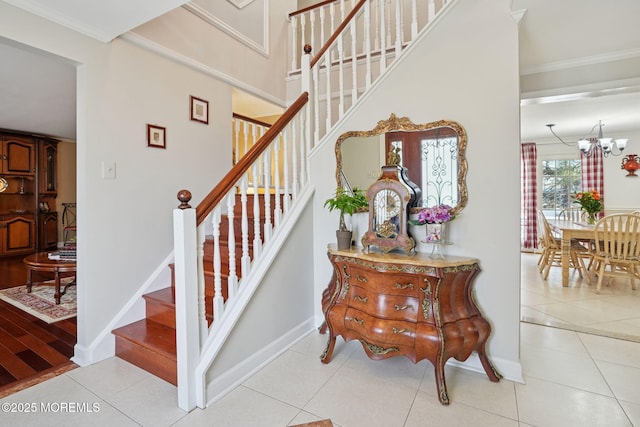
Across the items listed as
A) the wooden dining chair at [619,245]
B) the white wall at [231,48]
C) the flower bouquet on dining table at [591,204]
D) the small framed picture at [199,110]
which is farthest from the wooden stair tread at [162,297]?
the flower bouquet on dining table at [591,204]

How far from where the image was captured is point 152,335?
2.17 meters

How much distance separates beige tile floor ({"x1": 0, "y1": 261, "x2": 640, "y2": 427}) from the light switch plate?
130cm

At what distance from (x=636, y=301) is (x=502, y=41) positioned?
339 cm

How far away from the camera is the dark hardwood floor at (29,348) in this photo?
197 centimetres

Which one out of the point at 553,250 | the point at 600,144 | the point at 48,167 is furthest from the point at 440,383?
the point at 48,167

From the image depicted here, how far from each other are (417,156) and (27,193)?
24.7 ft

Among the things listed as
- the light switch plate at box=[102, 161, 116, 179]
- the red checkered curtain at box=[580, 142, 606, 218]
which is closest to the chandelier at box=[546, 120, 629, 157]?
the red checkered curtain at box=[580, 142, 606, 218]

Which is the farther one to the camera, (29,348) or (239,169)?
(29,348)

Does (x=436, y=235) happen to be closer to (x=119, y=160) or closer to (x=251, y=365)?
(x=251, y=365)

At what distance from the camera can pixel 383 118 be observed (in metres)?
2.35

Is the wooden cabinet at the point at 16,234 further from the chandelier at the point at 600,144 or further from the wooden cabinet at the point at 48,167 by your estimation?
the chandelier at the point at 600,144

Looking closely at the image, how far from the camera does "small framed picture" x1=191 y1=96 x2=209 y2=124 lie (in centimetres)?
285

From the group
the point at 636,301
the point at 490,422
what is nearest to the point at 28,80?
the point at 490,422

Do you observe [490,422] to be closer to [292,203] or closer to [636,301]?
[292,203]
